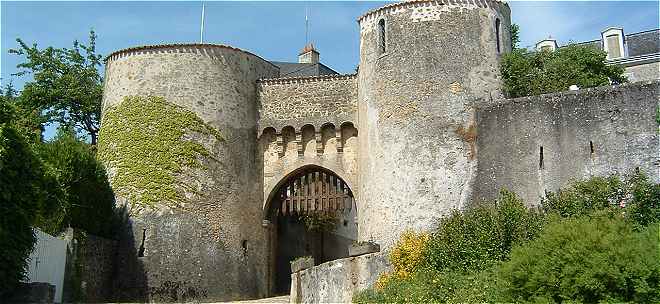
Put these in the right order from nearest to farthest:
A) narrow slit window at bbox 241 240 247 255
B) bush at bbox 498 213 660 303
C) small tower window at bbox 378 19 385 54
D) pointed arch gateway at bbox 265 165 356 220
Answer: bush at bbox 498 213 660 303
small tower window at bbox 378 19 385 54
narrow slit window at bbox 241 240 247 255
pointed arch gateway at bbox 265 165 356 220

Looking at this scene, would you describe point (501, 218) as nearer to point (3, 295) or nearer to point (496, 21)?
point (496, 21)

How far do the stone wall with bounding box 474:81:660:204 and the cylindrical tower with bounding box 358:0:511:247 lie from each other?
1.95 feet

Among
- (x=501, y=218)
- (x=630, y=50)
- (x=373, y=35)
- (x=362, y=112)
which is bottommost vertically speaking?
(x=501, y=218)

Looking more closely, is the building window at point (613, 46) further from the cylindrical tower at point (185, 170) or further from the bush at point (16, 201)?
the bush at point (16, 201)

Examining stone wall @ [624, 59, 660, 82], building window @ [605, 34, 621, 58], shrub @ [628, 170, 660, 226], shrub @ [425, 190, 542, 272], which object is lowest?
shrub @ [425, 190, 542, 272]

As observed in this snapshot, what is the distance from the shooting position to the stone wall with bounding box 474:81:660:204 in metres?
Answer: 14.1

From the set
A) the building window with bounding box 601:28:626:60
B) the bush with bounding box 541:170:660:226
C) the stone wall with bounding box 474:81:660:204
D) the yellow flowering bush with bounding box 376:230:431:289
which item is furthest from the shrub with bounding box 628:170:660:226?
the building window with bounding box 601:28:626:60

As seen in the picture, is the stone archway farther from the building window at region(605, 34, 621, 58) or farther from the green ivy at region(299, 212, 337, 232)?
the building window at region(605, 34, 621, 58)

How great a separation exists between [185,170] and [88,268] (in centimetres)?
338

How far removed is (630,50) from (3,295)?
24.5 m

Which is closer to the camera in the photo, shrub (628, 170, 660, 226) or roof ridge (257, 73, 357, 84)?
shrub (628, 170, 660, 226)

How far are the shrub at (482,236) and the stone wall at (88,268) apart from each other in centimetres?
A: 805

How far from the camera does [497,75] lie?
1761cm

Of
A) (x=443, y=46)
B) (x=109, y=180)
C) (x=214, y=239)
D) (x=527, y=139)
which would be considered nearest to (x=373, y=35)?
(x=443, y=46)
